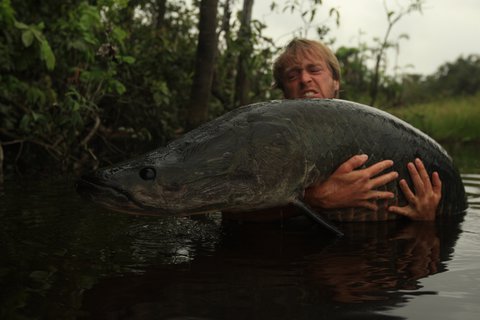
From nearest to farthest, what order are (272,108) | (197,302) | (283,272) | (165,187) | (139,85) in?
(197,302) < (283,272) < (165,187) < (272,108) < (139,85)

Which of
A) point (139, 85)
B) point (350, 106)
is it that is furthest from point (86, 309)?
point (139, 85)

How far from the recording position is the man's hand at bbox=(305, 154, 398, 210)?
2.63 metres

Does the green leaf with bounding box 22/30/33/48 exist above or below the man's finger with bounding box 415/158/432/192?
above

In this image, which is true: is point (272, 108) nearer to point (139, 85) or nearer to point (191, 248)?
point (191, 248)

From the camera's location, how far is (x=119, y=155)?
6848 mm

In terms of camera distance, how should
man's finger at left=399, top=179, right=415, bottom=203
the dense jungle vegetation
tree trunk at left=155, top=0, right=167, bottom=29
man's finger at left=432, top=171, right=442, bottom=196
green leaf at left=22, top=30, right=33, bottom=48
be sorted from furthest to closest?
tree trunk at left=155, top=0, right=167, bottom=29, the dense jungle vegetation, green leaf at left=22, top=30, right=33, bottom=48, man's finger at left=432, top=171, right=442, bottom=196, man's finger at left=399, top=179, right=415, bottom=203

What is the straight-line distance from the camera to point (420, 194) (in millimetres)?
2992

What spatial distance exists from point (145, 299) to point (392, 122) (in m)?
1.84

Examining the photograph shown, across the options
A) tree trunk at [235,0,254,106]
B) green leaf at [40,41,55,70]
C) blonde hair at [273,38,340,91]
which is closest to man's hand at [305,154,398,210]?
blonde hair at [273,38,340,91]

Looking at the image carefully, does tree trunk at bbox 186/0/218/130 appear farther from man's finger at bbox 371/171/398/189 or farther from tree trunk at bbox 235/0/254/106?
man's finger at bbox 371/171/398/189

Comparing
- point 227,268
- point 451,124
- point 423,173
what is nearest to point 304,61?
point 423,173

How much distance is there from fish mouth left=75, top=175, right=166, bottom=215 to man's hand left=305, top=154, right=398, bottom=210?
979mm

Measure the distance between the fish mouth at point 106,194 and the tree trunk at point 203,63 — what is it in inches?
172

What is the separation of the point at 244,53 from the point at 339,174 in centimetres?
530
